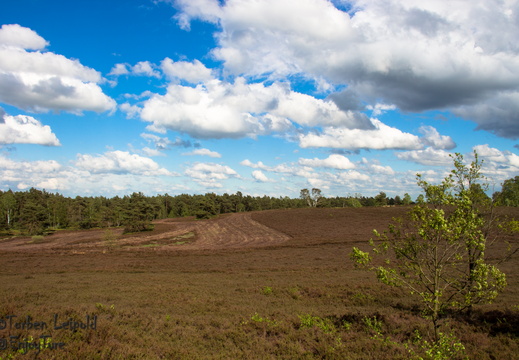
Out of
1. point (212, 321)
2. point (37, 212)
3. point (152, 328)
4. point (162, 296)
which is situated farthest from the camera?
point (37, 212)

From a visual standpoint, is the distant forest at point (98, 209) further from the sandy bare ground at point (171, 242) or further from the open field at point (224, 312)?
the open field at point (224, 312)

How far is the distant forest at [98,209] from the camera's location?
10181 cm

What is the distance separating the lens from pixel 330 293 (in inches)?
925

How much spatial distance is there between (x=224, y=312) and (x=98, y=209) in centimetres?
15940

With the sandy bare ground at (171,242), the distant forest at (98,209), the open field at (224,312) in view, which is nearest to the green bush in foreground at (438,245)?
the open field at (224,312)

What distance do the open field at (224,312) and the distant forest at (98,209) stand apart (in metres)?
60.5

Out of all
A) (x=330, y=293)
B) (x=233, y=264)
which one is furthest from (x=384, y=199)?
(x=330, y=293)

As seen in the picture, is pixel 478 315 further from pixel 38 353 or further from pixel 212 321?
pixel 38 353

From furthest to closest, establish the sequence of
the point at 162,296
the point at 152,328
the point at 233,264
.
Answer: the point at 233,264 < the point at 162,296 < the point at 152,328

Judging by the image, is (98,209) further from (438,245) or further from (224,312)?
(438,245)

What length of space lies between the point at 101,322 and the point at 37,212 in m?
122

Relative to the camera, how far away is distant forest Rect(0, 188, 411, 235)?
101806 millimetres

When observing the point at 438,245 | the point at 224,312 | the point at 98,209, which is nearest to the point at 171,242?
the point at 224,312

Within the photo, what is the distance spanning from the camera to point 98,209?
154125 mm
